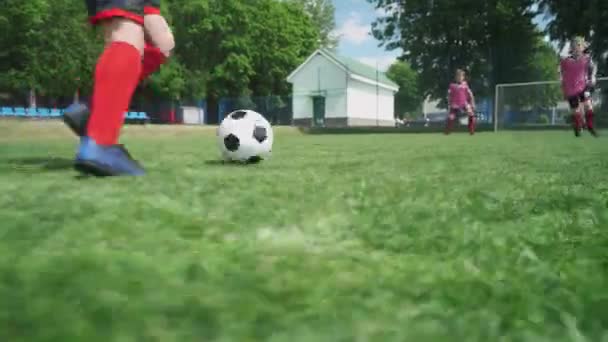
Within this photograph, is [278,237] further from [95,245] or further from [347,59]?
[347,59]

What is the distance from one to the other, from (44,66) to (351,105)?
70.0 ft

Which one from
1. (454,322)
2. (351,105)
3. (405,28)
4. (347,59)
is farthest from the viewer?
(347,59)

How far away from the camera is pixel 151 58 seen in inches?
134

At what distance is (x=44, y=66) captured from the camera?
2477 centimetres

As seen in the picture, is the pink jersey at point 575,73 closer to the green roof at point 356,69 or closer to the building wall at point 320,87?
the building wall at point 320,87

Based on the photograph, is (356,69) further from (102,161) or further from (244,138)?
(102,161)

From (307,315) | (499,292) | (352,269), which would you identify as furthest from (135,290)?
(499,292)

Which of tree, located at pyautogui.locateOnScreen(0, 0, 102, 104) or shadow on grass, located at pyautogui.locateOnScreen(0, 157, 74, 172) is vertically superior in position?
tree, located at pyautogui.locateOnScreen(0, 0, 102, 104)

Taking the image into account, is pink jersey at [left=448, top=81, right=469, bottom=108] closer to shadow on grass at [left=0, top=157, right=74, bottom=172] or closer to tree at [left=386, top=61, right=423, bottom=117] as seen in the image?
shadow on grass at [left=0, top=157, right=74, bottom=172]

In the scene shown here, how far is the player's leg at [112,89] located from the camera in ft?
9.21

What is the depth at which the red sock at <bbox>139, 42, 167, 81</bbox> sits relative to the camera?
131 inches

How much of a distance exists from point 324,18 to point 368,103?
51.9 ft

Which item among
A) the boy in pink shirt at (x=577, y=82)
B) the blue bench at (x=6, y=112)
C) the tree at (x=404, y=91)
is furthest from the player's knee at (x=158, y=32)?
the tree at (x=404, y=91)

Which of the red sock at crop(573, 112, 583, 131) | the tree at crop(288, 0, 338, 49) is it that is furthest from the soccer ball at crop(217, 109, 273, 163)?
the tree at crop(288, 0, 338, 49)
